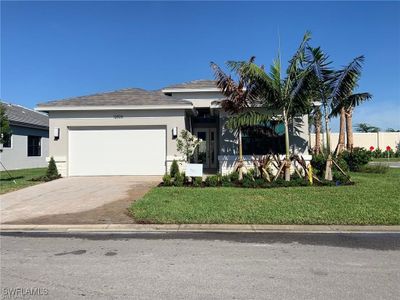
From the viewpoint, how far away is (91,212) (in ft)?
32.0

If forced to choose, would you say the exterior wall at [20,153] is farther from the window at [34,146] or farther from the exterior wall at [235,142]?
the exterior wall at [235,142]

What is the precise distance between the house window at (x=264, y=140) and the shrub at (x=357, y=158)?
462cm

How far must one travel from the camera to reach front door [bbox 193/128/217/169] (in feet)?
71.9

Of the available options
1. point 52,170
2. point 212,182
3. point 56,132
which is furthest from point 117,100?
point 212,182

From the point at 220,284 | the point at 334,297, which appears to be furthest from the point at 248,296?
the point at 334,297

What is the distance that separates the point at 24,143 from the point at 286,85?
2000cm

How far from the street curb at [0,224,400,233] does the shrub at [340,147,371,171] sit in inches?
486

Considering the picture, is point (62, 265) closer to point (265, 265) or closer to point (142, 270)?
point (142, 270)

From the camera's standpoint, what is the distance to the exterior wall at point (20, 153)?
2466 centimetres

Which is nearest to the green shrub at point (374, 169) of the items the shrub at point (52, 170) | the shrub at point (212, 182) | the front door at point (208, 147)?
the front door at point (208, 147)

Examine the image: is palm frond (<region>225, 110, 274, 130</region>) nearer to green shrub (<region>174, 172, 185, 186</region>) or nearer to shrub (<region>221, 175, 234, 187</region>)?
shrub (<region>221, 175, 234, 187</region>)

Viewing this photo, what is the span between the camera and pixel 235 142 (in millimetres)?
17453

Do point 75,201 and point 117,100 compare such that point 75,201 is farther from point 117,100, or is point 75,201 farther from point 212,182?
point 117,100

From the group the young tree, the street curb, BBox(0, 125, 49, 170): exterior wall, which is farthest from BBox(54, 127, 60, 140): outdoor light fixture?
the street curb
